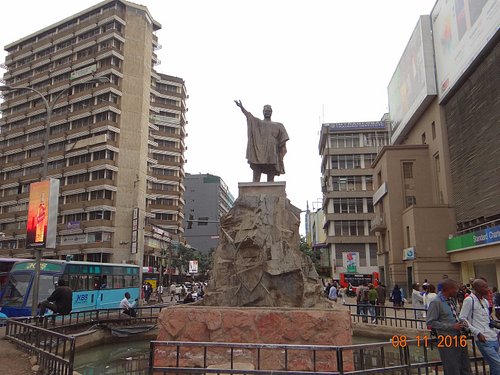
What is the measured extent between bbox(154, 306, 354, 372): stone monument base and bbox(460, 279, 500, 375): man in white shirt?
9.72ft

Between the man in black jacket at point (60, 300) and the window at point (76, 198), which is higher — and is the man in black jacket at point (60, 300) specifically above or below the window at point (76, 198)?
below

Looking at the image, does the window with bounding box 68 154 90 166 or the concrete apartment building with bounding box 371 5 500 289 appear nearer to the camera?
the concrete apartment building with bounding box 371 5 500 289

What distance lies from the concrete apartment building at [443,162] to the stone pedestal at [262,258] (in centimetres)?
1779

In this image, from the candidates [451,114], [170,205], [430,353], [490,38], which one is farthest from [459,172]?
[170,205]

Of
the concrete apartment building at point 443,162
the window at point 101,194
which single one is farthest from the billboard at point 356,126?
the window at point 101,194

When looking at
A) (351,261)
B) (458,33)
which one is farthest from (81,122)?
(458,33)

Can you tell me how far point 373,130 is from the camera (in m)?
59.3

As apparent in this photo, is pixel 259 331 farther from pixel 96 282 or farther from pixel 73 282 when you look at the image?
pixel 96 282

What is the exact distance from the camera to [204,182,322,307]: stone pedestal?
1035 centimetres

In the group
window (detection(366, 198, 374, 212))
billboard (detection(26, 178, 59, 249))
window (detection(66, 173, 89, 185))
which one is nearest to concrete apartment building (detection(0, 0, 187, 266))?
window (detection(66, 173, 89, 185))

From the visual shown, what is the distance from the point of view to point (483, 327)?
19.0ft

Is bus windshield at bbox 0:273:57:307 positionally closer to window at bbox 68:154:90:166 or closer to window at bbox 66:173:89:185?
window at bbox 66:173:89:185

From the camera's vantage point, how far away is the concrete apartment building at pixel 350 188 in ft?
186

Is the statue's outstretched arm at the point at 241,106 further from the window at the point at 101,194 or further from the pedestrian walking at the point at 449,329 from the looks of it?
the window at the point at 101,194
